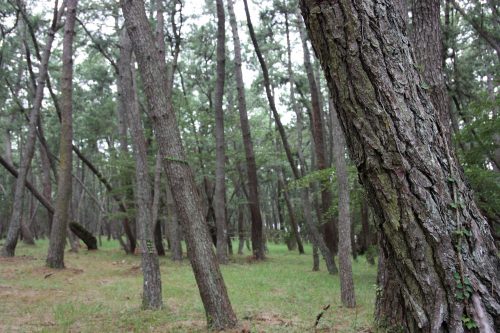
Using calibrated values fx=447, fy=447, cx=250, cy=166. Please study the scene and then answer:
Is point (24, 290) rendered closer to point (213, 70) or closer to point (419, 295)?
point (419, 295)

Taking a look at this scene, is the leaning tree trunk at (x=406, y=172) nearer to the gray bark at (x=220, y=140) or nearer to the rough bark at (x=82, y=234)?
the gray bark at (x=220, y=140)

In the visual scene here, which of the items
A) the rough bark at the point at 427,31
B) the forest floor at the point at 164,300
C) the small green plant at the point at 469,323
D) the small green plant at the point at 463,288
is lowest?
the forest floor at the point at 164,300

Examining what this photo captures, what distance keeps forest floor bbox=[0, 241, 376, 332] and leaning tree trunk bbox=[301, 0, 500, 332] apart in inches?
130

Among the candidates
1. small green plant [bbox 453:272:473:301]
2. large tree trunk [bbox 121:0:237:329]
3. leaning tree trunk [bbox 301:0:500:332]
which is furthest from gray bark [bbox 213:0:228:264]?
small green plant [bbox 453:272:473:301]

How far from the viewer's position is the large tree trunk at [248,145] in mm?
17469

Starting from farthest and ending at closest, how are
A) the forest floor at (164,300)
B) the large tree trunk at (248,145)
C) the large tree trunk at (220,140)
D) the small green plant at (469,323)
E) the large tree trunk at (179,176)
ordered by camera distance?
the large tree trunk at (248,145)
the large tree trunk at (220,140)
the forest floor at (164,300)
the large tree trunk at (179,176)
the small green plant at (469,323)

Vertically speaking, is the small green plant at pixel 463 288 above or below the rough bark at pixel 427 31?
below

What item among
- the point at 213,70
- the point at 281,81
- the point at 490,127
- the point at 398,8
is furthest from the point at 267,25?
the point at 398,8

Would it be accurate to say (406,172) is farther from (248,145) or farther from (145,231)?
(248,145)

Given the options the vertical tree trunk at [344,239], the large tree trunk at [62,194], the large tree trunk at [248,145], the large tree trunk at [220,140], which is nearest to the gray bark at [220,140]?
the large tree trunk at [220,140]

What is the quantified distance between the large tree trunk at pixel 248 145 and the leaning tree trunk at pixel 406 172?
15558 mm

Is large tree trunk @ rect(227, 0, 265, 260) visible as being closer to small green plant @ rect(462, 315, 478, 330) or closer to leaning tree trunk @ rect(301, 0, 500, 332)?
leaning tree trunk @ rect(301, 0, 500, 332)

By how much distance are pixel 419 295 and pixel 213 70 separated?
25.4 meters

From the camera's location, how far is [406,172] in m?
2.06
